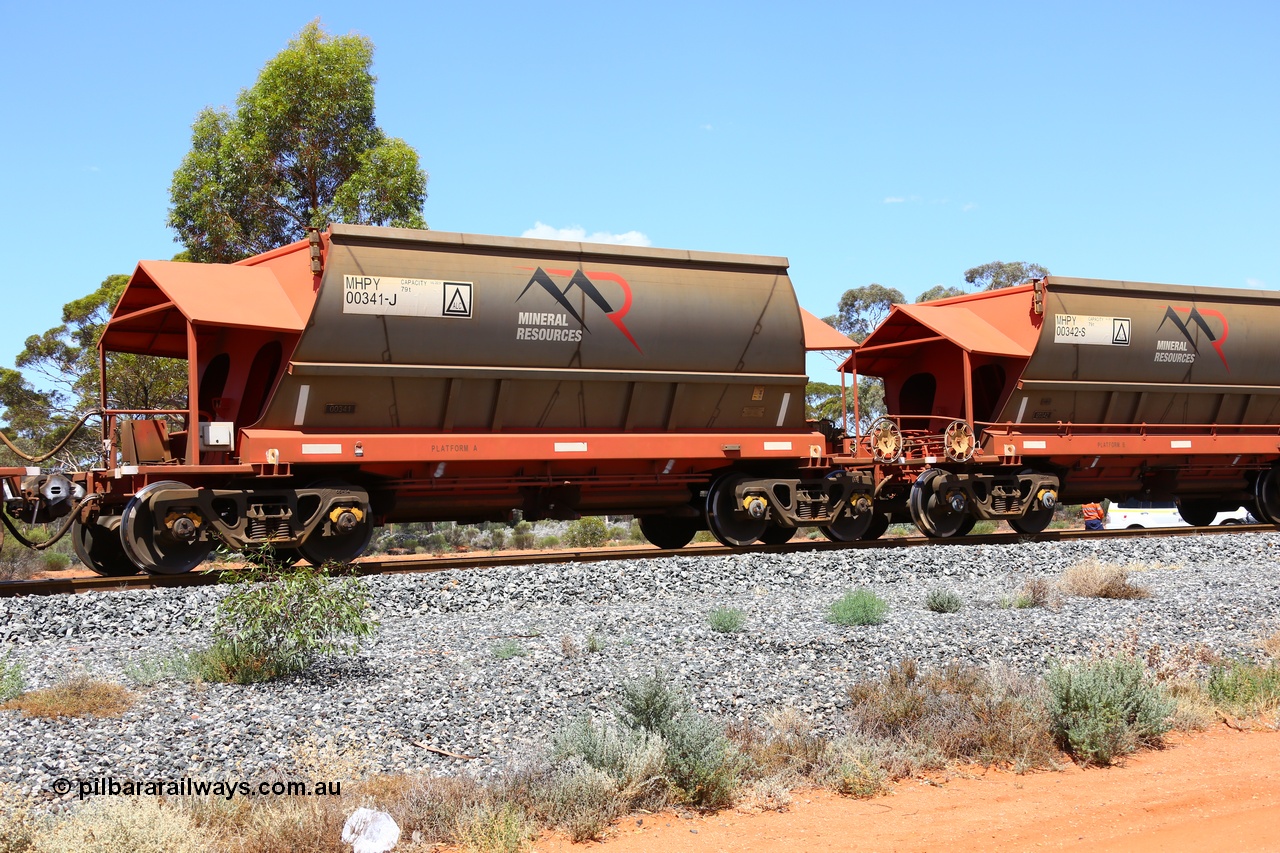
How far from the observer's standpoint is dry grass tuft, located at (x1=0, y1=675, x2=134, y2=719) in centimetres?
652

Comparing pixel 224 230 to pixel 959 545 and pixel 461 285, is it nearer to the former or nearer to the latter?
pixel 461 285

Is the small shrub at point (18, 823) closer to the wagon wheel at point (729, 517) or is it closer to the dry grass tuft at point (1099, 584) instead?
the dry grass tuft at point (1099, 584)

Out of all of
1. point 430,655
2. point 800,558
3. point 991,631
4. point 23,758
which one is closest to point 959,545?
point 800,558

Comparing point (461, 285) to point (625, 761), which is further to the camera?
point (461, 285)

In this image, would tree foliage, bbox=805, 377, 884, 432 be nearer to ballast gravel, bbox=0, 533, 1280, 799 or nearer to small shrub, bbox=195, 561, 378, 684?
ballast gravel, bbox=0, 533, 1280, 799

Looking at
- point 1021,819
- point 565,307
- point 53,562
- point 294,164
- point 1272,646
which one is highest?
point 294,164

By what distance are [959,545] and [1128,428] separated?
198 inches

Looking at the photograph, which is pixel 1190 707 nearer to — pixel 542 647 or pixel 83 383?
pixel 542 647

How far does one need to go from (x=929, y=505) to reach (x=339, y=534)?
8.72m

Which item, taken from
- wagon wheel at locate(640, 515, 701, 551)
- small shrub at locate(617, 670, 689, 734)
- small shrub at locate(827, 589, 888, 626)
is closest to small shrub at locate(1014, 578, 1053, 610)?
small shrub at locate(827, 589, 888, 626)

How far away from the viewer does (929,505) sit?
656 inches

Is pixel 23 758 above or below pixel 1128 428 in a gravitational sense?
below

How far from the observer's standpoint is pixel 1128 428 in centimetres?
1844

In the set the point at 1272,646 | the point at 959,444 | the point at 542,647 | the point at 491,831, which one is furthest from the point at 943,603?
the point at 959,444
